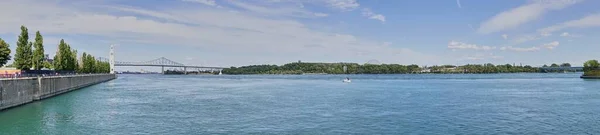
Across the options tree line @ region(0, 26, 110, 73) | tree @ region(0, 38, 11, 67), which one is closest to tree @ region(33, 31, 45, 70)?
tree line @ region(0, 26, 110, 73)

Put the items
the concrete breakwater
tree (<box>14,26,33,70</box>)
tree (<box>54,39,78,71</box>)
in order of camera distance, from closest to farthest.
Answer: the concrete breakwater
tree (<box>14,26,33,70</box>)
tree (<box>54,39,78,71</box>)

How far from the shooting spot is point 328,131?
1139 inches

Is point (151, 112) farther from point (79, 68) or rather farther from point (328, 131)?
point (79, 68)

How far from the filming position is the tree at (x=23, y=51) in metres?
68.1

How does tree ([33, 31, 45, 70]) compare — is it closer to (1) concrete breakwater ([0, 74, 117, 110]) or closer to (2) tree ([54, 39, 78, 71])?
(1) concrete breakwater ([0, 74, 117, 110])

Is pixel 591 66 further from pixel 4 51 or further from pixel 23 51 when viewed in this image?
pixel 4 51

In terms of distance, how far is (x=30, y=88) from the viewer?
49969 mm

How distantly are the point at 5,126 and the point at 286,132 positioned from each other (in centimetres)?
1800

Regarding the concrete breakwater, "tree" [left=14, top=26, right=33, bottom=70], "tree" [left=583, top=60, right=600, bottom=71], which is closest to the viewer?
the concrete breakwater

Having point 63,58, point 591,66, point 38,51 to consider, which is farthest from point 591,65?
point 38,51

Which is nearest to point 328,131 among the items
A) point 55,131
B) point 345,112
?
point 345,112

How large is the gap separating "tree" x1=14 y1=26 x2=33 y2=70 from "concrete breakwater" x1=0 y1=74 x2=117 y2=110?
5.20 m

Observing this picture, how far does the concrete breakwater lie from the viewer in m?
40.5

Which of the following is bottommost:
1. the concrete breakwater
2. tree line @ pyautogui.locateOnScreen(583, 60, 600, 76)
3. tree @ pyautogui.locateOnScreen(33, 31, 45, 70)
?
the concrete breakwater
